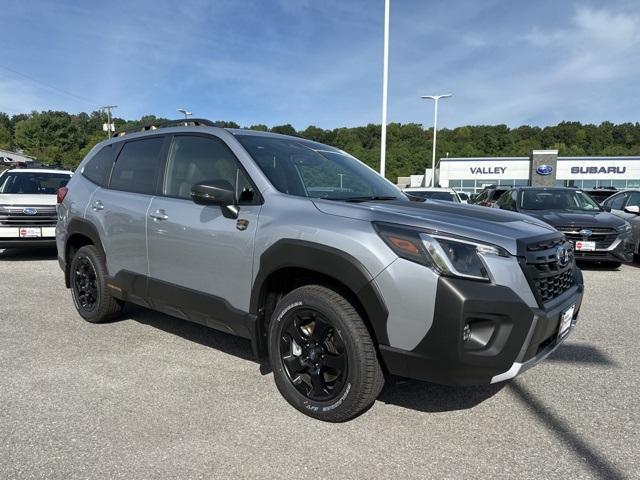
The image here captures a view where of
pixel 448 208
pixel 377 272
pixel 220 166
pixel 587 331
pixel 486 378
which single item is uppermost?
pixel 220 166

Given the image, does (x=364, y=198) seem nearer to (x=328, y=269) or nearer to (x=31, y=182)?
(x=328, y=269)

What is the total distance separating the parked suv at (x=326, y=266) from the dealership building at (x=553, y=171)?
47325 mm

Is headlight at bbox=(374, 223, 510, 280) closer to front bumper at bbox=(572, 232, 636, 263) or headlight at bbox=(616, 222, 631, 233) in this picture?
front bumper at bbox=(572, 232, 636, 263)

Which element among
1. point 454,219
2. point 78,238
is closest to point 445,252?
point 454,219

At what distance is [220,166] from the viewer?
11.8ft

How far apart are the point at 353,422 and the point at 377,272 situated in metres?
0.98

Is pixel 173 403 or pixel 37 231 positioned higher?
pixel 37 231

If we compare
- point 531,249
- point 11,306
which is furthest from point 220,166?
point 11,306

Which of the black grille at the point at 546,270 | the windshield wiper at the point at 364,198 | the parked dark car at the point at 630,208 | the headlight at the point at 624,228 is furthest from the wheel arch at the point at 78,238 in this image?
the parked dark car at the point at 630,208

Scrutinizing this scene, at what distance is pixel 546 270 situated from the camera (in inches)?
109

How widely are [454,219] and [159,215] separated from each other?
2240 millimetres

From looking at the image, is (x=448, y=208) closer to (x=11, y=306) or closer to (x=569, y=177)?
(x=11, y=306)

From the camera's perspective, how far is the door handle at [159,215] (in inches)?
147

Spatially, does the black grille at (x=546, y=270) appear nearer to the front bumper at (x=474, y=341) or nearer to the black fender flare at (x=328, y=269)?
the front bumper at (x=474, y=341)
